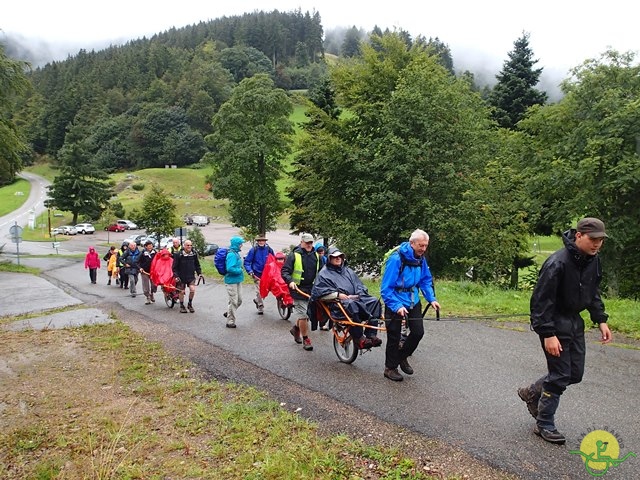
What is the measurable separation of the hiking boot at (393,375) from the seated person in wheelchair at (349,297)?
1.26 ft

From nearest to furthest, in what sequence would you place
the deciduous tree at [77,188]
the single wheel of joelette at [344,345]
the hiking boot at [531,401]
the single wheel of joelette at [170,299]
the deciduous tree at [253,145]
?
1. the hiking boot at [531,401]
2. the single wheel of joelette at [344,345]
3. the single wheel of joelette at [170,299]
4. the deciduous tree at [253,145]
5. the deciduous tree at [77,188]

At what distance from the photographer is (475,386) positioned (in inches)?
234

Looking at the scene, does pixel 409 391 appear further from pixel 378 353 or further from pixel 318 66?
pixel 318 66

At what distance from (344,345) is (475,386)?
193 cm

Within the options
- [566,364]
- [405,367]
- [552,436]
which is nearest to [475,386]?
[405,367]

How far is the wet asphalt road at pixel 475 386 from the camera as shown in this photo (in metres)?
4.37

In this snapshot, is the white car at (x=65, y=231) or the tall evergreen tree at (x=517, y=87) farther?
the white car at (x=65, y=231)

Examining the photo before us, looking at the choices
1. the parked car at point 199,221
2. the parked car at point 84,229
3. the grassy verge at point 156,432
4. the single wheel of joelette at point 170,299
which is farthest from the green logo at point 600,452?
the parked car at point 84,229

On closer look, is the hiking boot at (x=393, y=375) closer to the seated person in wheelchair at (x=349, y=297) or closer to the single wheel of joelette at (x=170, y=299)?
the seated person in wheelchair at (x=349, y=297)

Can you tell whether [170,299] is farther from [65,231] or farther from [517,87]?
[65,231]

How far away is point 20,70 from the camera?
26219 millimetres

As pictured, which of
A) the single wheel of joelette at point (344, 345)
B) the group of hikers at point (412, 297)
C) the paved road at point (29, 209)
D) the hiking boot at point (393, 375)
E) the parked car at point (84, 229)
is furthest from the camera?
the paved road at point (29, 209)

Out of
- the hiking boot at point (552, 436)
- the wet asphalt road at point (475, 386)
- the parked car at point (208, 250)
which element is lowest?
the parked car at point (208, 250)

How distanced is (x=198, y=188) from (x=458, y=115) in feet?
257
